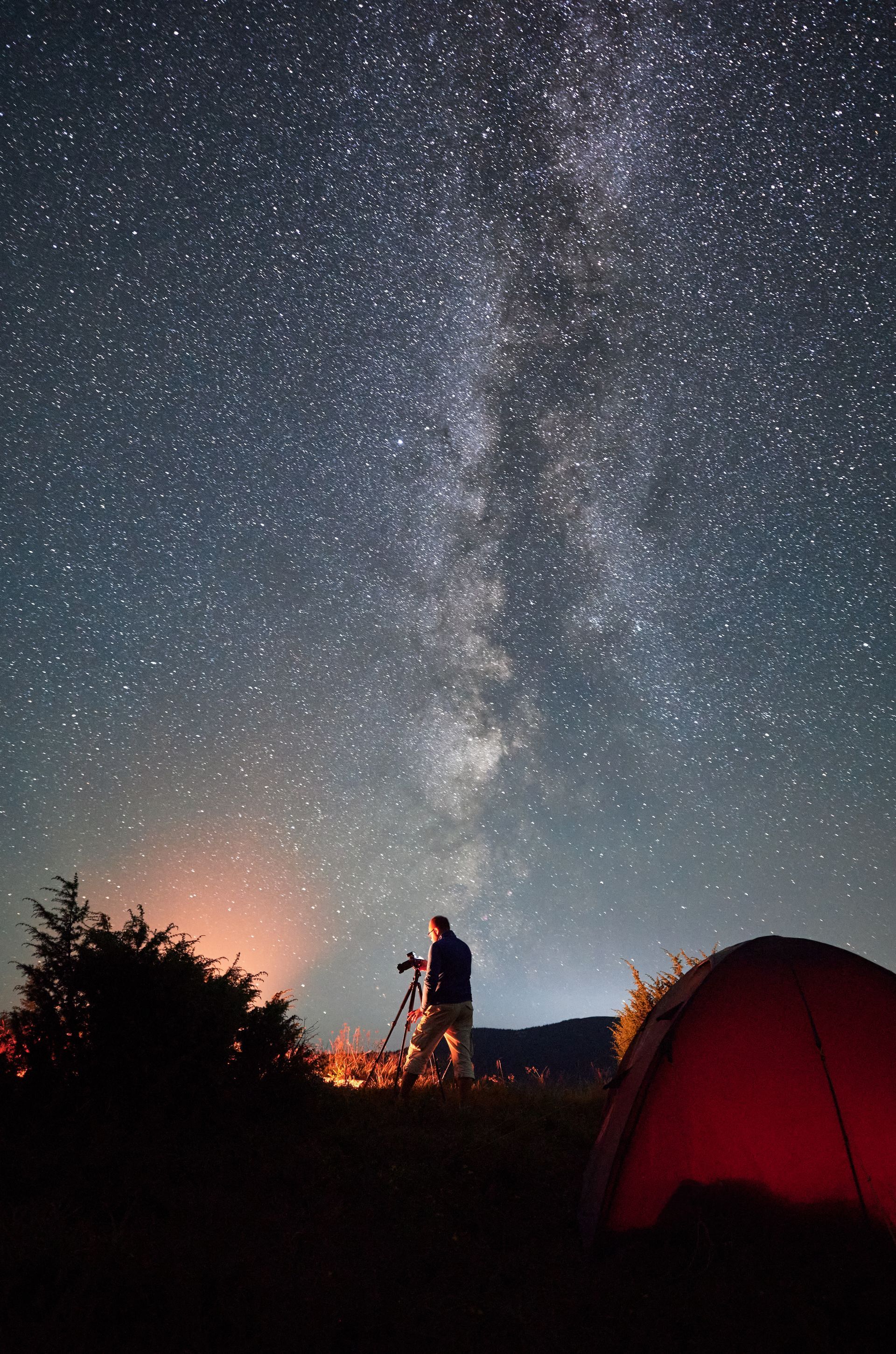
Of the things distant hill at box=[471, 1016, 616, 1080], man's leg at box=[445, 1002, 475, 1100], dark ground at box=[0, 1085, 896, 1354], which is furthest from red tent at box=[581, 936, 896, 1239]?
distant hill at box=[471, 1016, 616, 1080]

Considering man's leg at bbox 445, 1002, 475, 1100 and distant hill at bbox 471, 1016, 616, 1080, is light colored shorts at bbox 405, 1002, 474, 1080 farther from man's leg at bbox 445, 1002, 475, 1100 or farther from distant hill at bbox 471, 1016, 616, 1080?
distant hill at bbox 471, 1016, 616, 1080

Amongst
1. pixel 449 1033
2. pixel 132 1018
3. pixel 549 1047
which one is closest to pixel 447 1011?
pixel 449 1033

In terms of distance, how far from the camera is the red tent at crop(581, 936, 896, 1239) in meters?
4.46

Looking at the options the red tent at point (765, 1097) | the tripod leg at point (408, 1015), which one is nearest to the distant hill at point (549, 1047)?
the tripod leg at point (408, 1015)

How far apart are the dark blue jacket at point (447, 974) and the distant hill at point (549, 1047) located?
67.1 ft

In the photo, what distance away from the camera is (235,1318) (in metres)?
3.38

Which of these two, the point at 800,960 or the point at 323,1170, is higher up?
the point at 800,960

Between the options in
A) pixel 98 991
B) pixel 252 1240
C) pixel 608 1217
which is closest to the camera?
pixel 252 1240

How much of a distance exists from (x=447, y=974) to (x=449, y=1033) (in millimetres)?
678

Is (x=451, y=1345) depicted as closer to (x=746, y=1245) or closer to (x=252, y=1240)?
(x=252, y=1240)

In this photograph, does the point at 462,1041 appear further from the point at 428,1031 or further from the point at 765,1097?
the point at 765,1097

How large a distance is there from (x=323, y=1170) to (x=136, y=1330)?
2.18 m

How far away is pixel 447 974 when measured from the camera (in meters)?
8.16

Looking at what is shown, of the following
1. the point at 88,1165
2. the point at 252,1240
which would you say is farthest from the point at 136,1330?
the point at 88,1165
